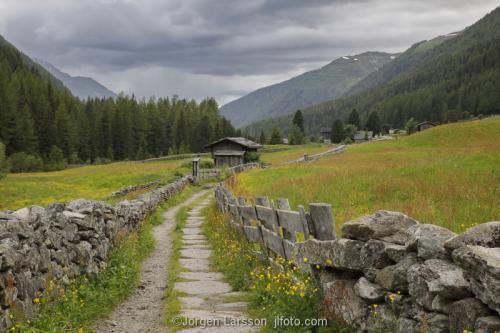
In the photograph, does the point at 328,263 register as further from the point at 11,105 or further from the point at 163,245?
the point at 11,105

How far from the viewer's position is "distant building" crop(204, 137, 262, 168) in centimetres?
6525

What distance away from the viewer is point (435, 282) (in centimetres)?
421

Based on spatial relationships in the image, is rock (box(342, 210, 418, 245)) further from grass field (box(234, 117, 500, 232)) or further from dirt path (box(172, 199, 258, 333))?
grass field (box(234, 117, 500, 232))

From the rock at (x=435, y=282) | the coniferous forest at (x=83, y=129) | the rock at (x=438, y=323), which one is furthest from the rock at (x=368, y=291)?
the coniferous forest at (x=83, y=129)

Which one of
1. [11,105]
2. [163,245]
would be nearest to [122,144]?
[11,105]

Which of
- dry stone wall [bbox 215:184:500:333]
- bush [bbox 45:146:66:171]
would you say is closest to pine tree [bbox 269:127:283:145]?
bush [bbox 45:146:66:171]

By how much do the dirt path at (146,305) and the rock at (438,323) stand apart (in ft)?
14.9

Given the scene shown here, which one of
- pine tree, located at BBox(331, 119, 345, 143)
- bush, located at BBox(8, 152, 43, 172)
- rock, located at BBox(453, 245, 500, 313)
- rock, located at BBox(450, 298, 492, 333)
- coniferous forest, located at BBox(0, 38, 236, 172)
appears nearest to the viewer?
rock, located at BBox(453, 245, 500, 313)

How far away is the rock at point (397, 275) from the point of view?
15.8 feet

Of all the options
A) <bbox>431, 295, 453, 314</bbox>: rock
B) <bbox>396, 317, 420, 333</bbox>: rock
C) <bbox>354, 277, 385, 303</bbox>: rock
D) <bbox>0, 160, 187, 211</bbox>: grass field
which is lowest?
<bbox>0, 160, 187, 211</bbox>: grass field

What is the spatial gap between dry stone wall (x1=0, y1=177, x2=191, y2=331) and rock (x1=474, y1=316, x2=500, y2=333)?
530cm

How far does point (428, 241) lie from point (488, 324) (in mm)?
1032

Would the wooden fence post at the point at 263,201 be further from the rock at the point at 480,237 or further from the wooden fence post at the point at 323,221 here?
the rock at the point at 480,237

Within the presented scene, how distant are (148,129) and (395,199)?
11752cm
